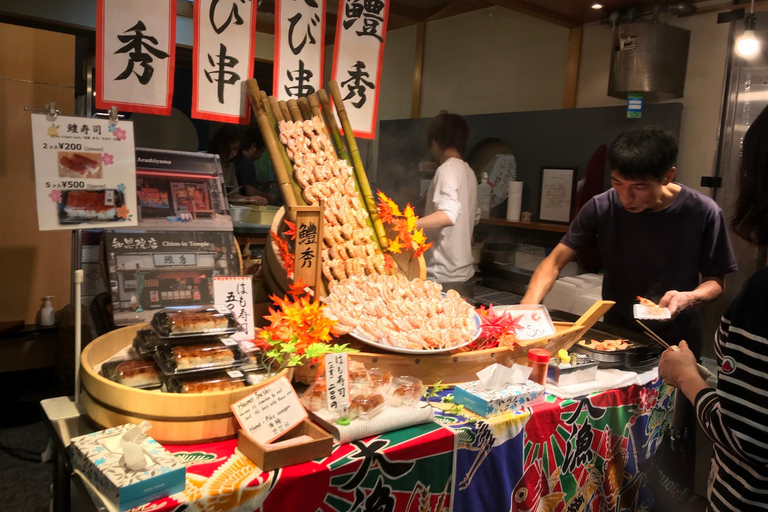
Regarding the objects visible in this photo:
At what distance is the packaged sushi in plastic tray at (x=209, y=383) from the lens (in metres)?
1.44

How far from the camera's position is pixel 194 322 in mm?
1592

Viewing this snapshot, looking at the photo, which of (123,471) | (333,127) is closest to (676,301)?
(333,127)

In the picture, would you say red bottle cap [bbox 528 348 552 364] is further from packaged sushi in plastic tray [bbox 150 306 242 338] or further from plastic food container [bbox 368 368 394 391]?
packaged sushi in plastic tray [bbox 150 306 242 338]

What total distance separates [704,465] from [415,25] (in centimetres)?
492

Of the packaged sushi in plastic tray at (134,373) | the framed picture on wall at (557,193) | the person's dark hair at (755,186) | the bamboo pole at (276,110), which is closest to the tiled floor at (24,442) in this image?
the packaged sushi in plastic tray at (134,373)

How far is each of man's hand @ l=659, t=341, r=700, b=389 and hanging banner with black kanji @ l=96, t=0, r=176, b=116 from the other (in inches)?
81.8

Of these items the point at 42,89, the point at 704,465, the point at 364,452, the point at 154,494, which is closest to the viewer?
the point at 154,494

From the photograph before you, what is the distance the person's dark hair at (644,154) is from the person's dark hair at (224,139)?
343cm

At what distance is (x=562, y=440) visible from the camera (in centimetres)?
190

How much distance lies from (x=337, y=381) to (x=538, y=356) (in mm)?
775

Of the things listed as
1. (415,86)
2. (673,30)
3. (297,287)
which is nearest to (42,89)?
(297,287)

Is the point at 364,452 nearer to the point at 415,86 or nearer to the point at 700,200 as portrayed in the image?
the point at 700,200

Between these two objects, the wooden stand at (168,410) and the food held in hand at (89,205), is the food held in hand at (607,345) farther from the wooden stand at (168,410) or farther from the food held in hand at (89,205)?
the food held in hand at (89,205)

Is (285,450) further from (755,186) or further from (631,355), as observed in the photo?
(631,355)
